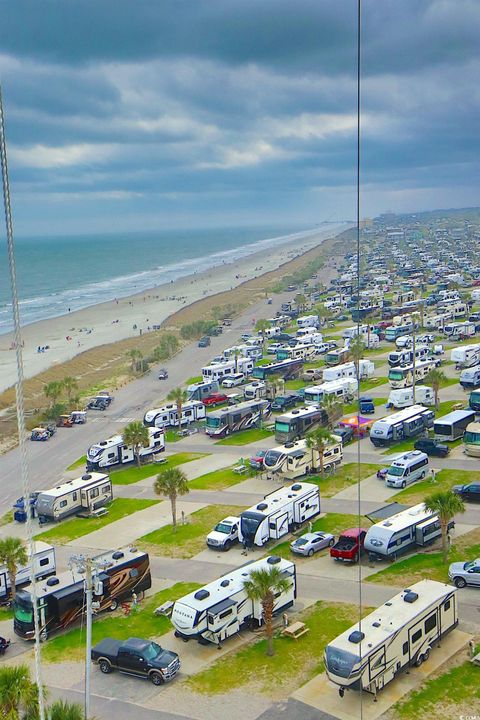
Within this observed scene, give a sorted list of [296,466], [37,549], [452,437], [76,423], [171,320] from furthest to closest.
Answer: [171,320] < [76,423] < [452,437] < [296,466] < [37,549]

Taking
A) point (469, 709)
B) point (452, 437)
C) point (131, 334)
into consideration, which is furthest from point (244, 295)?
point (469, 709)

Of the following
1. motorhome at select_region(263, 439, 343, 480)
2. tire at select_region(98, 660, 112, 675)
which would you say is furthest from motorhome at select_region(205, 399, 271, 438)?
tire at select_region(98, 660, 112, 675)

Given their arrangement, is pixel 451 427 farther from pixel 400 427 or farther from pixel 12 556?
pixel 12 556

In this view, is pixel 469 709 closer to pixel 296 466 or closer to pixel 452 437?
pixel 296 466

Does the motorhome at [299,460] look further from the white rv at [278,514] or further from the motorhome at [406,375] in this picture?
the motorhome at [406,375]

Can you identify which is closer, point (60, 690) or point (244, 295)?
point (60, 690)
